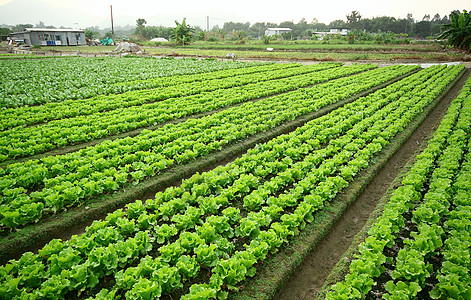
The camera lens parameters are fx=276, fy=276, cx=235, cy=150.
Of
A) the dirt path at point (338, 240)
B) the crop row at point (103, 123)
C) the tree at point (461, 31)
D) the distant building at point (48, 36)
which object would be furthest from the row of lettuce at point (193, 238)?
the distant building at point (48, 36)

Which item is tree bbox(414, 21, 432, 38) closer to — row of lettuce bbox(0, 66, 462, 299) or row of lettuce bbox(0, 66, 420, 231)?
row of lettuce bbox(0, 66, 420, 231)

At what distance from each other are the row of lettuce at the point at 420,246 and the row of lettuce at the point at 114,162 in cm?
556

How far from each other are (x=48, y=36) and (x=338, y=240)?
79445 mm

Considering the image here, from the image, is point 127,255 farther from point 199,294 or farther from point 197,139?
point 197,139

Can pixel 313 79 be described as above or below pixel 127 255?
above

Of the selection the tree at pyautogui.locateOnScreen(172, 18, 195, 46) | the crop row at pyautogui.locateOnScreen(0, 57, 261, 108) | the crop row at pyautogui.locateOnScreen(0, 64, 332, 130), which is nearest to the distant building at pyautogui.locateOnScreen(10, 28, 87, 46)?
the tree at pyautogui.locateOnScreen(172, 18, 195, 46)

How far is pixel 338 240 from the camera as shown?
6.08 meters

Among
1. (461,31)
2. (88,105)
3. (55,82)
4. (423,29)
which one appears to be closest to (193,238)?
(88,105)

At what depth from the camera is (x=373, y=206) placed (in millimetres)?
7277

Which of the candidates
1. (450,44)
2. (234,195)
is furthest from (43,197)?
(450,44)

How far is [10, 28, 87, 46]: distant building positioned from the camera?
63.2m

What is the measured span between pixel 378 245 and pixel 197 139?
6627 mm

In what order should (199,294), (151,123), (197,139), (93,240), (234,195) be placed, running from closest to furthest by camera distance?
(199,294) → (93,240) → (234,195) → (197,139) → (151,123)

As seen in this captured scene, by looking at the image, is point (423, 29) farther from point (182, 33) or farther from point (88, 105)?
point (88, 105)
